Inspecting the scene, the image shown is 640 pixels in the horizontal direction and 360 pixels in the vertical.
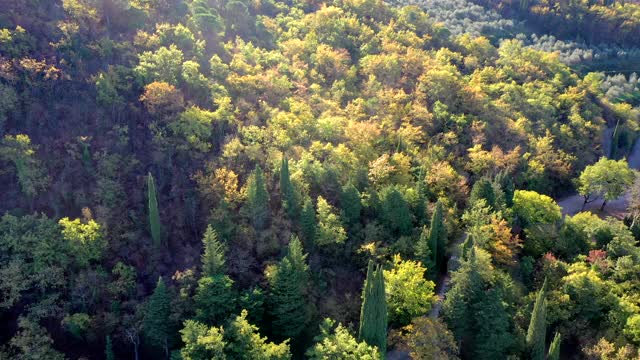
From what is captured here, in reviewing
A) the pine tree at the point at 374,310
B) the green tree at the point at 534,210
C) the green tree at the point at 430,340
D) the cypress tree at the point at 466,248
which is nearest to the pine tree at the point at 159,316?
the pine tree at the point at 374,310

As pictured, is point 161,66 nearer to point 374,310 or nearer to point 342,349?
point 374,310

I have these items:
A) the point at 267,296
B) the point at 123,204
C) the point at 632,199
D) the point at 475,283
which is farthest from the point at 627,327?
the point at 123,204

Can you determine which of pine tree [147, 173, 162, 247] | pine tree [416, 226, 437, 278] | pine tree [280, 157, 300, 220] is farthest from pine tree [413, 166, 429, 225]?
pine tree [147, 173, 162, 247]

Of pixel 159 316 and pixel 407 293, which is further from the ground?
pixel 159 316

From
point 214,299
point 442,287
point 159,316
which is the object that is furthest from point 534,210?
point 159,316

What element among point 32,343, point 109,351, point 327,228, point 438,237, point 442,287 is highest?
point 32,343

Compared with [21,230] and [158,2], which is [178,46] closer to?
[158,2]
